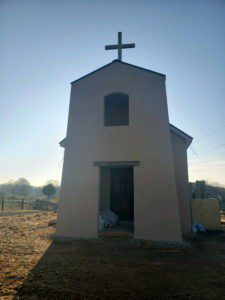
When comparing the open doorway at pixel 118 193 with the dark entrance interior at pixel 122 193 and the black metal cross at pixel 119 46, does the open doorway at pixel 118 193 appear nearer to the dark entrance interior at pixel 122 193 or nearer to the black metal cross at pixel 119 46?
the dark entrance interior at pixel 122 193

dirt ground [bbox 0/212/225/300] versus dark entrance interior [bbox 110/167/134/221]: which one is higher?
dark entrance interior [bbox 110/167/134/221]

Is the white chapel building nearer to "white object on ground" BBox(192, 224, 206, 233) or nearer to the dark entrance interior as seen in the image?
"white object on ground" BBox(192, 224, 206, 233)

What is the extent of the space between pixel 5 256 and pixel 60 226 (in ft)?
8.34

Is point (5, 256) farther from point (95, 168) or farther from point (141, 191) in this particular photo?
point (141, 191)

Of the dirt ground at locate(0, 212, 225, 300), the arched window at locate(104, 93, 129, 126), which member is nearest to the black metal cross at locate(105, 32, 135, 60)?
the arched window at locate(104, 93, 129, 126)

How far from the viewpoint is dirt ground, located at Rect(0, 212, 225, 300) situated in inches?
163

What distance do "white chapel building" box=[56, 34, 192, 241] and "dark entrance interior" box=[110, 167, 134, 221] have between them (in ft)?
7.14

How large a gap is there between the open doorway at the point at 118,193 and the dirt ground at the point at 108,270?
280cm

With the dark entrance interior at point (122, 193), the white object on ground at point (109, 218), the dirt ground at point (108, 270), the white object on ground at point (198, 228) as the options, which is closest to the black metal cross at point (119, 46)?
the dark entrance interior at point (122, 193)

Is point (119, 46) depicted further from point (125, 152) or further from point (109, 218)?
point (109, 218)

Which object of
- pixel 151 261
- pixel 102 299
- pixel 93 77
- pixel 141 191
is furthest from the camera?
pixel 93 77

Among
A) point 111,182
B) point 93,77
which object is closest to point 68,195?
point 111,182

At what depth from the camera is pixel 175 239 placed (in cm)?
775

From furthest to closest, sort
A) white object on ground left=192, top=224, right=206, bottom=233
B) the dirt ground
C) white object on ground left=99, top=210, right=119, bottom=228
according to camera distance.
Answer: white object on ground left=192, top=224, right=206, bottom=233, white object on ground left=99, top=210, right=119, bottom=228, the dirt ground
